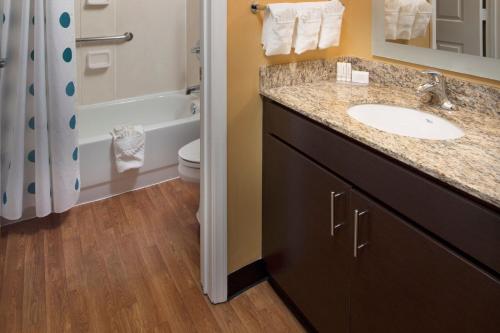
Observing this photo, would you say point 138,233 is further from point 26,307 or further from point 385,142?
point 385,142

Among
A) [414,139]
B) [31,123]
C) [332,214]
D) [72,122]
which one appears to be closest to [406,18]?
[414,139]

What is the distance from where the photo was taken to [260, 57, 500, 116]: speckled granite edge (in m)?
1.41

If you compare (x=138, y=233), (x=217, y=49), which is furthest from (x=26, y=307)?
(x=217, y=49)

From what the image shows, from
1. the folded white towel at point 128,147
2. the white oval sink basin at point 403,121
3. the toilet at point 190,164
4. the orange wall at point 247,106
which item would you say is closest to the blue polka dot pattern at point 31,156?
the folded white towel at point 128,147

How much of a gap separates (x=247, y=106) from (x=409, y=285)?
920mm

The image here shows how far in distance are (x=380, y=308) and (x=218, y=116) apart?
34.7 inches

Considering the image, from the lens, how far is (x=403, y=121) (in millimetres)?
1538

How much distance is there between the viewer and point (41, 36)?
212cm

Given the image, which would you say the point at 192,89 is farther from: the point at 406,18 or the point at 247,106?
the point at 406,18

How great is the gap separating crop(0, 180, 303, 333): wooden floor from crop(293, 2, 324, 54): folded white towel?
1.09 m

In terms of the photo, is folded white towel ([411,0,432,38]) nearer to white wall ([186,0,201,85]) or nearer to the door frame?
the door frame

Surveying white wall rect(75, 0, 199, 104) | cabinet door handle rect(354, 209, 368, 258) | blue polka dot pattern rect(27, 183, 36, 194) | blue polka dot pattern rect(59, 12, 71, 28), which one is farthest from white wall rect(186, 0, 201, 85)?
cabinet door handle rect(354, 209, 368, 258)

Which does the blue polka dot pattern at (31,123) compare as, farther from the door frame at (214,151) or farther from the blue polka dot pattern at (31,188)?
the door frame at (214,151)

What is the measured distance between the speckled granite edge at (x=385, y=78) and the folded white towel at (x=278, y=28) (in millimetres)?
97
